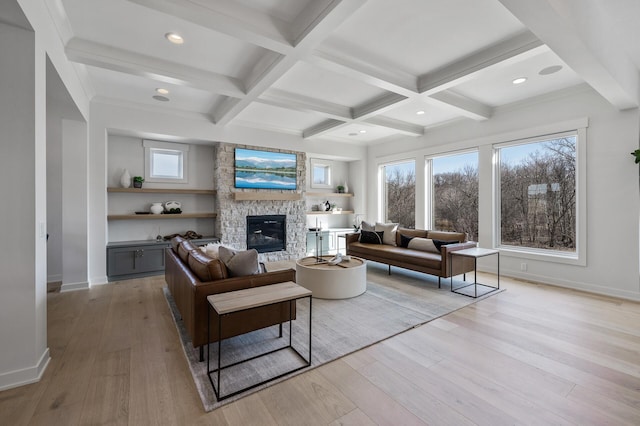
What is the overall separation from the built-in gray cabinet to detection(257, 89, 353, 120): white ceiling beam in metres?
3.00

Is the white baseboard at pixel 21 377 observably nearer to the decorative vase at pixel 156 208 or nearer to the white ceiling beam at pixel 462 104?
the decorative vase at pixel 156 208

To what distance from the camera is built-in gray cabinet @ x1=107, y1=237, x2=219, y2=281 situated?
4.57m

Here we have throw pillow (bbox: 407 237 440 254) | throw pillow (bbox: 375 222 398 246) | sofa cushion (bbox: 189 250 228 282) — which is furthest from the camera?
throw pillow (bbox: 375 222 398 246)

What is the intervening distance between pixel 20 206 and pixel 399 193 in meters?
6.42

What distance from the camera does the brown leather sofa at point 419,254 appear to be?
4129 millimetres

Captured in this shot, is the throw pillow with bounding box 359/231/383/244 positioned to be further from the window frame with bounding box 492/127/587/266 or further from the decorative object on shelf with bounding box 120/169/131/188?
the decorative object on shelf with bounding box 120/169/131/188

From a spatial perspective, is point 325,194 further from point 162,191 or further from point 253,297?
point 253,297

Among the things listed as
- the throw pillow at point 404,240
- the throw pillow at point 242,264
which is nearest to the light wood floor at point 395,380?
the throw pillow at point 242,264

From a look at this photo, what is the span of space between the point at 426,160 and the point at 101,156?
233 inches

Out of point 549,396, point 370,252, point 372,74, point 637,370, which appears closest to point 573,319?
point 637,370

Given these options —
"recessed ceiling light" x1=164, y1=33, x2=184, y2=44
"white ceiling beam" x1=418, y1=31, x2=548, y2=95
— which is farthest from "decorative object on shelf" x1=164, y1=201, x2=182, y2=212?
"white ceiling beam" x1=418, y1=31, x2=548, y2=95

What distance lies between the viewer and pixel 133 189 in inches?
191

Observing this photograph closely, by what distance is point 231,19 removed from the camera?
236 cm

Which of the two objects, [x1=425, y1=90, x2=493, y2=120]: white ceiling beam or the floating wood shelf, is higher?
[x1=425, y1=90, x2=493, y2=120]: white ceiling beam
